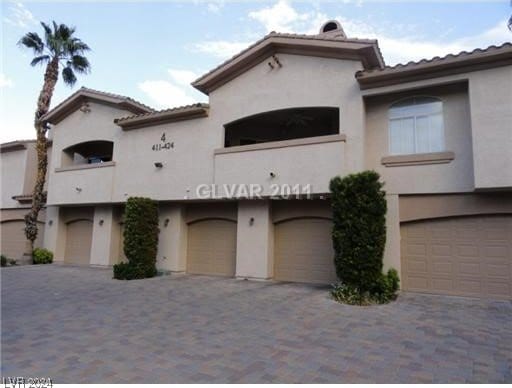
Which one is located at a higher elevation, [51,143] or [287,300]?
[51,143]

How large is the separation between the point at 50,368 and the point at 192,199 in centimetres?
937


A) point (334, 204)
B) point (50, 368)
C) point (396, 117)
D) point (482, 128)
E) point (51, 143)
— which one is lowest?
point (50, 368)

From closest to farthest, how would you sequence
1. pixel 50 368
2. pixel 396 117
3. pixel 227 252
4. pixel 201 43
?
pixel 50 368 < pixel 396 117 < pixel 201 43 < pixel 227 252

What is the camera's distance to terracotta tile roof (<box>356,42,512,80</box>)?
938cm

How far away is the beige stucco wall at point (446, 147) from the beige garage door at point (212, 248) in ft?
21.0

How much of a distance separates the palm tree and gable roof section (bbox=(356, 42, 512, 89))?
16598mm

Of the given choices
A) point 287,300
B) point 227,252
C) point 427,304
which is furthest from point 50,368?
point 227,252

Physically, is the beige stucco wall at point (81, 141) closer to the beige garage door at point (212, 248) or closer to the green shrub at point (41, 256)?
the green shrub at point (41, 256)

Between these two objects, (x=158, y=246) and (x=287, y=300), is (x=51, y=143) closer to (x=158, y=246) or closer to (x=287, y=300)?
(x=158, y=246)

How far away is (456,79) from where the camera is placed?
33.1 feet

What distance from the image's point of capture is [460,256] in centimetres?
1037

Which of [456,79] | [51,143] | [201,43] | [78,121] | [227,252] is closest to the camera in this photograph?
[456,79]

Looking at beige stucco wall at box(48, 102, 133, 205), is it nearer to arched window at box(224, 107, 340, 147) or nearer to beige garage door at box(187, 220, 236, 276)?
beige garage door at box(187, 220, 236, 276)

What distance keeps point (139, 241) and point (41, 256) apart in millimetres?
8293
